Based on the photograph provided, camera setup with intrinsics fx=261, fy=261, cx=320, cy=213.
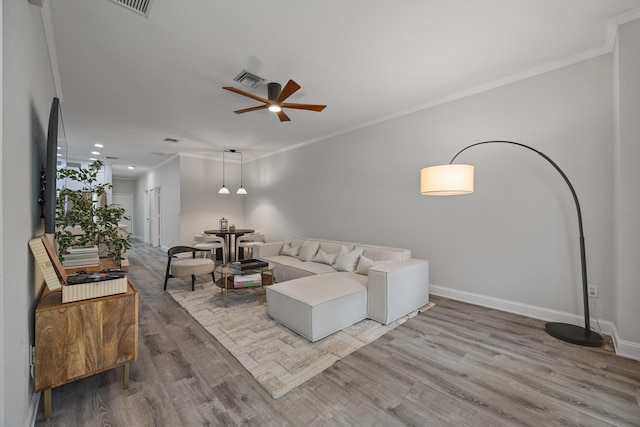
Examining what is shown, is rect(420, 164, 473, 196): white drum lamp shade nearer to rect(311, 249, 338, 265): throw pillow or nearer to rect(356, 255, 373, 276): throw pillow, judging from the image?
rect(356, 255, 373, 276): throw pillow

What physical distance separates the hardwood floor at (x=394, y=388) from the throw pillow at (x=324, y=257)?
5.44 ft

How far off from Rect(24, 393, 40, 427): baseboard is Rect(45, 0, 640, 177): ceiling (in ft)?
8.92

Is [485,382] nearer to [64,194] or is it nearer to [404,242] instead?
[404,242]

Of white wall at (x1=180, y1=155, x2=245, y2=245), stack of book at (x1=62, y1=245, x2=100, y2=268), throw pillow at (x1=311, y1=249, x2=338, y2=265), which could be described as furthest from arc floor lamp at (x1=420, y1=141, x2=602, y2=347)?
white wall at (x1=180, y1=155, x2=245, y2=245)

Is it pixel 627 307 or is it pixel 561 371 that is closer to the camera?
pixel 561 371

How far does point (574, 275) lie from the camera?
8.82ft

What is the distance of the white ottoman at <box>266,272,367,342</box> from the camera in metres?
2.50

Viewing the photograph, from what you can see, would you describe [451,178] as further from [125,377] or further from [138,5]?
[125,377]

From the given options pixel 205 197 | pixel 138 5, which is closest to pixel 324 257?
pixel 138 5

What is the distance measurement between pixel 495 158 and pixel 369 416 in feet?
10.1

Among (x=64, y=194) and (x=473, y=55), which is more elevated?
(x=473, y=55)

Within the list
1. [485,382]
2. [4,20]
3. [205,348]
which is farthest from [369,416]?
[4,20]

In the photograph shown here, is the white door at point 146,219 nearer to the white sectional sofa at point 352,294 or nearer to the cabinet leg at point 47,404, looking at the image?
the white sectional sofa at point 352,294

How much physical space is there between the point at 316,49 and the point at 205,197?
5.80 meters
